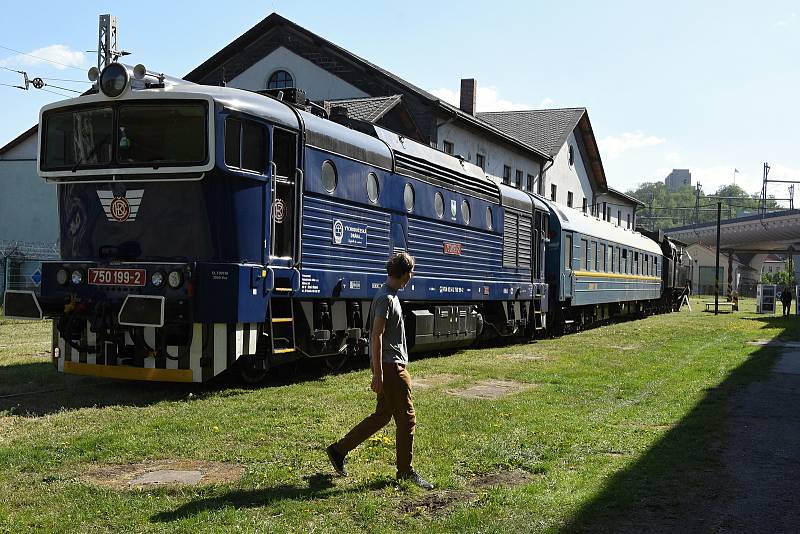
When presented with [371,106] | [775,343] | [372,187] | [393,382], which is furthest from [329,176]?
[371,106]

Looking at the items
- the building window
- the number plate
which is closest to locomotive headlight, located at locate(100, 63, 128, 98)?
the number plate

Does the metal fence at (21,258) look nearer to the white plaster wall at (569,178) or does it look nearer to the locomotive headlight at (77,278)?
the white plaster wall at (569,178)

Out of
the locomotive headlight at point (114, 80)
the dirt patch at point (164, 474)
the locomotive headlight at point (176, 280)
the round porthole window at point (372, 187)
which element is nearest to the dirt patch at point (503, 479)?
Answer: the dirt patch at point (164, 474)

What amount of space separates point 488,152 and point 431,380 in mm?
25534

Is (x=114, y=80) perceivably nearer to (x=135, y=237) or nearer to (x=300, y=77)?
(x=135, y=237)

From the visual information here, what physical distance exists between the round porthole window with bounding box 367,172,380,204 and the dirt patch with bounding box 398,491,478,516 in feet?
24.4

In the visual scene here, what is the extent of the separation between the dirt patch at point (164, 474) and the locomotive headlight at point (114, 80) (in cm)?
508

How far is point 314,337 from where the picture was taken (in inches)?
476

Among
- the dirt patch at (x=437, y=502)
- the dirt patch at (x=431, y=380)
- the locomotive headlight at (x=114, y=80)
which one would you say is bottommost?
the dirt patch at (x=437, y=502)

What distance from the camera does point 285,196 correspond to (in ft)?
37.4

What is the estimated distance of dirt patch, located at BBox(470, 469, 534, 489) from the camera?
22.7ft

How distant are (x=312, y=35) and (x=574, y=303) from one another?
1451 cm

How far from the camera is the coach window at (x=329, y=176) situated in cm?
1215

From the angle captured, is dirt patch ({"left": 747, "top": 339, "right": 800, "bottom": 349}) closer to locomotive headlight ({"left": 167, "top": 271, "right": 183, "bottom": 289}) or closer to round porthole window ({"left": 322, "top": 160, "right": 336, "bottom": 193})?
round porthole window ({"left": 322, "top": 160, "right": 336, "bottom": 193})
